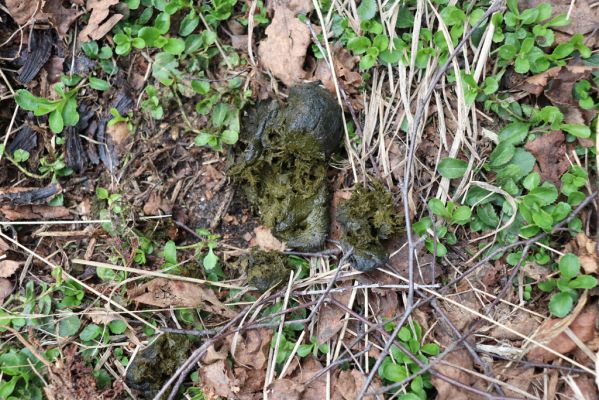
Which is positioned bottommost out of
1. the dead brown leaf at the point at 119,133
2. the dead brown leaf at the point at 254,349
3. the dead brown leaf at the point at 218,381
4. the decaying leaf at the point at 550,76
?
the dead brown leaf at the point at 218,381

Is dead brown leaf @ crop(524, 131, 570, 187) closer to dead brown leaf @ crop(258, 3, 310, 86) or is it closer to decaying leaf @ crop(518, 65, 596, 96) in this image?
decaying leaf @ crop(518, 65, 596, 96)

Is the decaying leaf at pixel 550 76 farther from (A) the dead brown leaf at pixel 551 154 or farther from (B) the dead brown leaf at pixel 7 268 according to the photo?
(B) the dead brown leaf at pixel 7 268

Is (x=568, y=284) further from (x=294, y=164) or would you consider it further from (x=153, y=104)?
(x=153, y=104)

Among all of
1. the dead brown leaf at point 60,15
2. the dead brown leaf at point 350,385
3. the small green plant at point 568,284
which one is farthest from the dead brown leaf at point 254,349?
the dead brown leaf at point 60,15

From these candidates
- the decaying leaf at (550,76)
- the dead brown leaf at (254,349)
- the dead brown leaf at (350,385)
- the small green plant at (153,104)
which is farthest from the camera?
the small green plant at (153,104)

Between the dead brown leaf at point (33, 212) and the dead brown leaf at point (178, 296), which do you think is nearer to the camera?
the dead brown leaf at point (178, 296)

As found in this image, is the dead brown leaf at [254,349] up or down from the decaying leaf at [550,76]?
down

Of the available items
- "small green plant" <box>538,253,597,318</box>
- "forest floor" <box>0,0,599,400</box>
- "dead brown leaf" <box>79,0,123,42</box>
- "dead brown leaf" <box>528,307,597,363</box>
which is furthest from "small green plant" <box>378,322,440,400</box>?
"dead brown leaf" <box>79,0,123,42</box>
